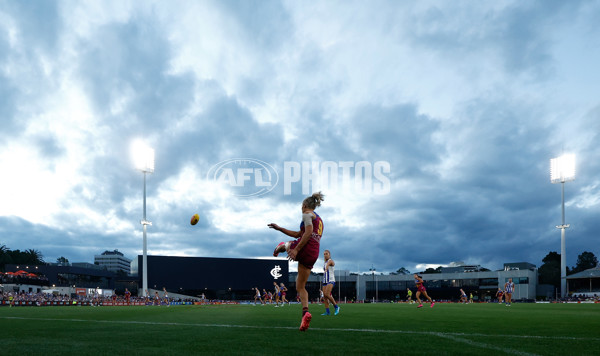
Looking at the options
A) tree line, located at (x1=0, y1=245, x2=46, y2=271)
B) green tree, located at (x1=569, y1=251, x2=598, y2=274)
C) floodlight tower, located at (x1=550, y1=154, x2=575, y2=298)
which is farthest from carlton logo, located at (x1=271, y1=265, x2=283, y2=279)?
green tree, located at (x1=569, y1=251, x2=598, y2=274)

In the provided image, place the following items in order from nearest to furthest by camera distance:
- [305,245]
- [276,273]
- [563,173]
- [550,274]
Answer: [305,245] < [563,173] < [276,273] < [550,274]

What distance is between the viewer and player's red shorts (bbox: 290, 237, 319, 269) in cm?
696

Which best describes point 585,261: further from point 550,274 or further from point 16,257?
point 16,257

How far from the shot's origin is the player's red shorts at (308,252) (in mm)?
6965

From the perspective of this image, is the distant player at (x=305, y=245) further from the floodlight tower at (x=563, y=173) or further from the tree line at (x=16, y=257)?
the tree line at (x=16, y=257)

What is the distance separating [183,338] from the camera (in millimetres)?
5871

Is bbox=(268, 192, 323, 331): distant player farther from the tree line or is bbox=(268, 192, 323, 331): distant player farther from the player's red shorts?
the tree line

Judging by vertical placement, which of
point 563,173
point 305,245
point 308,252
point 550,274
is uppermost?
point 563,173

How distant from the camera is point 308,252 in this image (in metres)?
6.97

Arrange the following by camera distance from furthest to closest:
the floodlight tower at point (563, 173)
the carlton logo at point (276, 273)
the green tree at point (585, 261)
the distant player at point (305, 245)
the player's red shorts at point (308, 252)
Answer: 1. the green tree at point (585, 261)
2. the carlton logo at point (276, 273)
3. the floodlight tower at point (563, 173)
4. the player's red shorts at point (308, 252)
5. the distant player at point (305, 245)

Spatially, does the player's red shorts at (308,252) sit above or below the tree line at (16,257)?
above

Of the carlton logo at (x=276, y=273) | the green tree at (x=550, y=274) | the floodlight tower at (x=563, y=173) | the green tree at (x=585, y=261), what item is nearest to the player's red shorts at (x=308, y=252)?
the floodlight tower at (x=563, y=173)

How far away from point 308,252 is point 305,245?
0.45 feet

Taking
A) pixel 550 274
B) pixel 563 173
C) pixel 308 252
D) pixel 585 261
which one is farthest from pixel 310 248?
pixel 585 261
